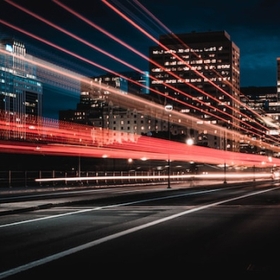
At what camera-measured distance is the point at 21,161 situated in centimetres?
7712

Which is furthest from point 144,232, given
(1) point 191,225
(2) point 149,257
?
(2) point 149,257

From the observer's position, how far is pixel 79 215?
67.2 feet

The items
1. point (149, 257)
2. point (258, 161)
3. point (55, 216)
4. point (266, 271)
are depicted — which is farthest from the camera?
point (258, 161)

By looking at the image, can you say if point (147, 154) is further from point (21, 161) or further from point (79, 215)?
point (79, 215)

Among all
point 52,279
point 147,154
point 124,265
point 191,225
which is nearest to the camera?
point 52,279

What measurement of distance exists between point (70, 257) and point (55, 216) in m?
9.65

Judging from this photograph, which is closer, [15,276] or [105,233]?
[15,276]

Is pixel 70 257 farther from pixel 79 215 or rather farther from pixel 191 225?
pixel 79 215

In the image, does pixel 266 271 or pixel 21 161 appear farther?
pixel 21 161

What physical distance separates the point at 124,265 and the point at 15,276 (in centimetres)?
189

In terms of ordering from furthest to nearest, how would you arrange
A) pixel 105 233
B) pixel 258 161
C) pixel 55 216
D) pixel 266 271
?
pixel 258 161 < pixel 55 216 < pixel 105 233 < pixel 266 271

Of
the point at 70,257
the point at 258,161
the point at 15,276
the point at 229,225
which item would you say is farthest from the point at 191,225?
the point at 258,161

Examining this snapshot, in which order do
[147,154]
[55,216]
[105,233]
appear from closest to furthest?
[105,233] → [55,216] → [147,154]

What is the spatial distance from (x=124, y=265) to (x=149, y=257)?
0.99m
